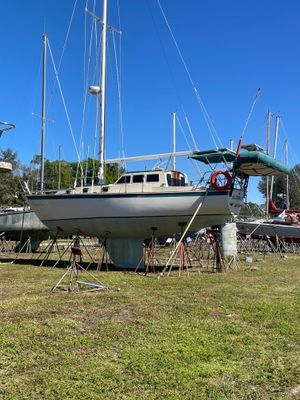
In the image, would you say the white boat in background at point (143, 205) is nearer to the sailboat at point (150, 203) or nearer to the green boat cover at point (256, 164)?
the sailboat at point (150, 203)

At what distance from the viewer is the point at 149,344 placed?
6.75 m

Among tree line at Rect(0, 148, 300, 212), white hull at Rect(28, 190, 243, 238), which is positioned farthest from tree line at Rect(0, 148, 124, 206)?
white hull at Rect(28, 190, 243, 238)

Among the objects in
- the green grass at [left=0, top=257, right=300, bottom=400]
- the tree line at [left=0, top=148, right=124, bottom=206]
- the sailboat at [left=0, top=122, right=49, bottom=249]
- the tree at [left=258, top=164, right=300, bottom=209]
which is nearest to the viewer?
the green grass at [left=0, top=257, right=300, bottom=400]

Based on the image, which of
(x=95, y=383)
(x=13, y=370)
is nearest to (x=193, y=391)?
(x=95, y=383)

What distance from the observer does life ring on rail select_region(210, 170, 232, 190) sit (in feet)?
58.0

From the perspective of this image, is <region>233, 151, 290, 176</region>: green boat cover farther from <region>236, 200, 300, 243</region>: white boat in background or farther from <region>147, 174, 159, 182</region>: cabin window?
<region>236, 200, 300, 243</region>: white boat in background

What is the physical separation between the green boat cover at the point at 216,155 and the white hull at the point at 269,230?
13.9 meters

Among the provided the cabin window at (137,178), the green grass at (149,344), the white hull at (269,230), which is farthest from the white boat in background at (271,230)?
the green grass at (149,344)

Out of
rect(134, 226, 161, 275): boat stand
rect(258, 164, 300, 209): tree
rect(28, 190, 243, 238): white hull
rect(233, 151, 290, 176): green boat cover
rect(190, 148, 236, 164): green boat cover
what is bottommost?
rect(134, 226, 161, 275): boat stand

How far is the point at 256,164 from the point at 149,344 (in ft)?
40.7

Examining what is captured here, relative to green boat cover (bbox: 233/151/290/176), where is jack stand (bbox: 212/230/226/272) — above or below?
below

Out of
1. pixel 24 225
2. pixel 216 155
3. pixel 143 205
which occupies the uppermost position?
pixel 216 155

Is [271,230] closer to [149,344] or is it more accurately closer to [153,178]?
[153,178]

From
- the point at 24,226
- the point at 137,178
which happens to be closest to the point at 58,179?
the point at 24,226
